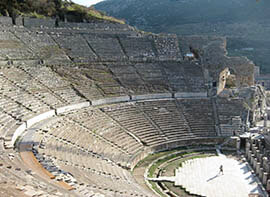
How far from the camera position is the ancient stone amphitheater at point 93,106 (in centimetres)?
1202

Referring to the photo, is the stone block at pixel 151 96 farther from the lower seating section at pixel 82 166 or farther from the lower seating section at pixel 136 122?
the lower seating section at pixel 82 166

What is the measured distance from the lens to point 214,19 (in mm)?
72438

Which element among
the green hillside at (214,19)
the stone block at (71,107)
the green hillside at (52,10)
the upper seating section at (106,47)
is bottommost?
the stone block at (71,107)

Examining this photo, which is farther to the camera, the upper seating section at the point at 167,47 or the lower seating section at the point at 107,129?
the upper seating section at the point at 167,47

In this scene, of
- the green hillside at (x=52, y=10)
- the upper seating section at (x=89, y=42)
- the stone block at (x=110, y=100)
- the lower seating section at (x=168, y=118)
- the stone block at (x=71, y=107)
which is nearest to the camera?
the stone block at (x=71, y=107)

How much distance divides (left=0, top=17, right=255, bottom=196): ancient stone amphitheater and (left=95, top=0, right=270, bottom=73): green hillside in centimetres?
3479

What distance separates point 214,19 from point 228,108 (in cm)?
5377

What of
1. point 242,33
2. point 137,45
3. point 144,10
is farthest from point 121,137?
point 144,10

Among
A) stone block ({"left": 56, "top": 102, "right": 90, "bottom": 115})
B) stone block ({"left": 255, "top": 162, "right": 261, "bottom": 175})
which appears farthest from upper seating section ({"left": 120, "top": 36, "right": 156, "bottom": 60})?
stone block ({"left": 255, "top": 162, "right": 261, "bottom": 175})

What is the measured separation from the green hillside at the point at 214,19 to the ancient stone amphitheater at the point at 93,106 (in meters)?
34.8

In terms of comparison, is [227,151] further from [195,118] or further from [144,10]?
[144,10]

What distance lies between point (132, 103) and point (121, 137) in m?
4.42

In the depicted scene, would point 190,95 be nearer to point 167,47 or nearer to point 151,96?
point 151,96

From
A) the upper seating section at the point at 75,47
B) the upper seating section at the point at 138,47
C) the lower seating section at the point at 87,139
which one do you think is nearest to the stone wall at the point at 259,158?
the lower seating section at the point at 87,139
